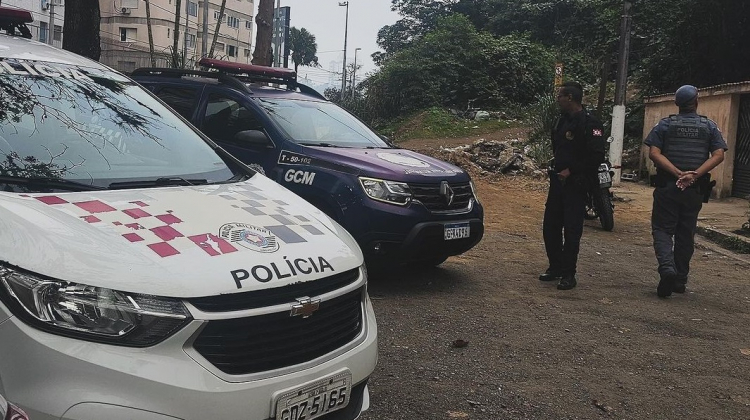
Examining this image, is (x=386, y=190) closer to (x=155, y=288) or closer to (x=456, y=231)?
(x=456, y=231)

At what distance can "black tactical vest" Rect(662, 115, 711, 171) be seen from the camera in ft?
19.1

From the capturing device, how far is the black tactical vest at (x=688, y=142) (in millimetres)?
5836

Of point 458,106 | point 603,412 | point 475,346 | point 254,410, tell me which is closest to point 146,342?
point 254,410

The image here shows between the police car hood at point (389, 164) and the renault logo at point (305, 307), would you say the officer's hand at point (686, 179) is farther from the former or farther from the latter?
the renault logo at point (305, 307)

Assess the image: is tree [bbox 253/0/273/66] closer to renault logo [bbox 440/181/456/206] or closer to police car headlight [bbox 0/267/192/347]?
renault logo [bbox 440/181/456/206]

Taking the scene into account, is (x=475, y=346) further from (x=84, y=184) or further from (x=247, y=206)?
(x=84, y=184)

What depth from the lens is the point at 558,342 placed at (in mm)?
4633

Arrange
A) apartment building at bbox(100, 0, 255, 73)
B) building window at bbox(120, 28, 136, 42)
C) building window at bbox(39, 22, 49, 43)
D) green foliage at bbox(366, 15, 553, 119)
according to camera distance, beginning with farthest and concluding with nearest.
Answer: building window at bbox(120, 28, 136, 42)
apartment building at bbox(100, 0, 255, 73)
building window at bbox(39, 22, 49, 43)
green foliage at bbox(366, 15, 553, 119)

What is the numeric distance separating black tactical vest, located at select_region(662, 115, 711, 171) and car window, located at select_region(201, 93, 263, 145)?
357 centimetres

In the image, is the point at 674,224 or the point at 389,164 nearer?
the point at 389,164

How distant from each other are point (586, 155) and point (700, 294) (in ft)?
5.39

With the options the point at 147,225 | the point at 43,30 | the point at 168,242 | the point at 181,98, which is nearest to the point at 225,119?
the point at 181,98

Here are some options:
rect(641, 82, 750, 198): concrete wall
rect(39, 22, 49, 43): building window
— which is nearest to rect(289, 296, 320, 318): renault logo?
rect(641, 82, 750, 198): concrete wall

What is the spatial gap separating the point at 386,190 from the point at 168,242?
3106 mm
